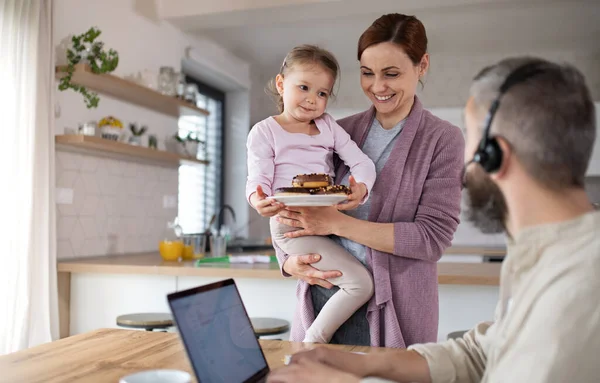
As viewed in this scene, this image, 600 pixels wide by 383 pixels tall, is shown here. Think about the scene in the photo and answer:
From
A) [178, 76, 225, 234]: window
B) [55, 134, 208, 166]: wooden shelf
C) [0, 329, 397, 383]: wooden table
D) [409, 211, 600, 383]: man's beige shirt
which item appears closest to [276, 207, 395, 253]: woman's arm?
[0, 329, 397, 383]: wooden table

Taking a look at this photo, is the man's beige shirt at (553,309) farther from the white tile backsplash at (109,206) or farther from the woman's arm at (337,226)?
the white tile backsplash at (109,206)

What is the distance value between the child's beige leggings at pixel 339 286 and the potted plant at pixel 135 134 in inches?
101

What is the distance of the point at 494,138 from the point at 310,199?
671mm

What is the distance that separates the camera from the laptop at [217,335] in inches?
37.4

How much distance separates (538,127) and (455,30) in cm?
459

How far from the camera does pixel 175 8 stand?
4.38 metres

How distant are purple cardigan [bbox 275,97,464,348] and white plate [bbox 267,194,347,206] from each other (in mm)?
165

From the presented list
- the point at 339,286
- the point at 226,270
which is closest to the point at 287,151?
the point at 339,286

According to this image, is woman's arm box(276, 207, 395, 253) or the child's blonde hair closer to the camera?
woman's arm box(276, 207, 395, 253)

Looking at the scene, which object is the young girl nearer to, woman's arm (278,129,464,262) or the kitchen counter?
woman's arm (278,129,464,262)

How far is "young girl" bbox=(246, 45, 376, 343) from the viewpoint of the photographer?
1604 millimetres

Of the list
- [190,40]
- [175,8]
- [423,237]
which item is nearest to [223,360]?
[423,237]

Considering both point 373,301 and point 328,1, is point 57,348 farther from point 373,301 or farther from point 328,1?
point 328,1

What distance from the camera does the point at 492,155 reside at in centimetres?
82
